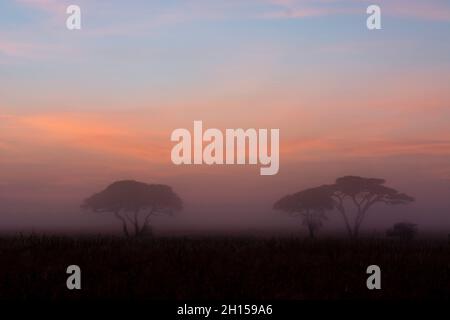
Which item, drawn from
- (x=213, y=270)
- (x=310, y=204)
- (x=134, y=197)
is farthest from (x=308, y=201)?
(x=213, y=270)

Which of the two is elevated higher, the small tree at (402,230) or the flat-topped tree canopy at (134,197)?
the flat-topped tree canopy at (134,197)

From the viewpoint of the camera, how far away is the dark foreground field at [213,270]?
546 inches

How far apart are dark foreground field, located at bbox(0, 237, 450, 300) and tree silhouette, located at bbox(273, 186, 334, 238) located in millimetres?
68369

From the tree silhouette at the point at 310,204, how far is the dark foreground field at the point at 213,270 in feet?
224

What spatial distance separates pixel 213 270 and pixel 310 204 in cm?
7616

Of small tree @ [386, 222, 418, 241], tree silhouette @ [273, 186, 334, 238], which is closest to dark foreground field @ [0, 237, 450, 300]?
small tree @ [386, 222, 418, 241]

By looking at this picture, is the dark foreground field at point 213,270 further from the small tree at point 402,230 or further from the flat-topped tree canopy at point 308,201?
the flat-topped tree canopy at point 308,201

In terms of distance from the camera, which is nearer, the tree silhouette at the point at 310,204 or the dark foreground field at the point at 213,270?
the dark foreground field at the point at 213,270

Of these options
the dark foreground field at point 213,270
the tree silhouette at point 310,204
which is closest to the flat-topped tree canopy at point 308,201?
the tree silhouette at point 310,204

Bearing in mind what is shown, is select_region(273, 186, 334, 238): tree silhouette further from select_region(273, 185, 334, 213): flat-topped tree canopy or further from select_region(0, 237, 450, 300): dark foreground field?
select_region(0, 237, 450, 300): dark foreground field

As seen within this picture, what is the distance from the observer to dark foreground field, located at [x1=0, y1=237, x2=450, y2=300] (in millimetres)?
13859

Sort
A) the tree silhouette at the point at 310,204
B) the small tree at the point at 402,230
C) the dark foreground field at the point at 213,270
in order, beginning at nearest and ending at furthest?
the dark foreground field at the point at 213,270, the small tree at the point at 402,230, the tree silhouette at the point at 310,204
